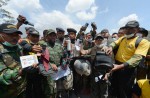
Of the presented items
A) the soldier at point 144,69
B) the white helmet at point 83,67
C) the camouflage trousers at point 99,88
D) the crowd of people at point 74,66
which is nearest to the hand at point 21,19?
the crowd of people at point 74,66

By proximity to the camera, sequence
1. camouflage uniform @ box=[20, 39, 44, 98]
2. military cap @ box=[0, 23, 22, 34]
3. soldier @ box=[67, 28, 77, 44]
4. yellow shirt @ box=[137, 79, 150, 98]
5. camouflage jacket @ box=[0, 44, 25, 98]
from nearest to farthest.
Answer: camouflage jacket @ box=[0, 44, 25, 98]
yellow shirt @ box=[137, 79, 150, 98]
military cap @ box=[0, 23, 22, 34]
camouflage uniform @ box=[20, 39, 44, 98]
soldier @ box=[67, 28, 77, 44]

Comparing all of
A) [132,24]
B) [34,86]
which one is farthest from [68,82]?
[132,24]

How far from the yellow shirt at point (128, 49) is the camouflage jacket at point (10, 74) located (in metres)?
2.28

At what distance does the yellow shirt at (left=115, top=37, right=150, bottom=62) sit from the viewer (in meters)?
5.01

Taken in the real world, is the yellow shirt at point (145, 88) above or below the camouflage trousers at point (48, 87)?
above

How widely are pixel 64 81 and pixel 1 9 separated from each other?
768 inches

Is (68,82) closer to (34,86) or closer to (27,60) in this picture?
(34,86)

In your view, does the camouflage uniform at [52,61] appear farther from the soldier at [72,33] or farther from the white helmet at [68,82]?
the soldier at [72,33]

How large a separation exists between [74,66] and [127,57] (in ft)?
5.08

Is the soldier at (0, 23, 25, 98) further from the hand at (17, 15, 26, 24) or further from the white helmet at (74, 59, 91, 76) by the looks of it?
the white helmet at (74, 59, 91, 76)

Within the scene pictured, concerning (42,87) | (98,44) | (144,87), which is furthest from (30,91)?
(144,87)

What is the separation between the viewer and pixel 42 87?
5.78 metres

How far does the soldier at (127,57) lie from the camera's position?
4938mm

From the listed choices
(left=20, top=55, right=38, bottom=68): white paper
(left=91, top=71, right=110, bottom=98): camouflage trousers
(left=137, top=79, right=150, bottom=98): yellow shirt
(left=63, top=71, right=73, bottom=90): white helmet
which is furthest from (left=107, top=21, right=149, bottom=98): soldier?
(left=20, top=55, right=38, bottom=68): white paper
